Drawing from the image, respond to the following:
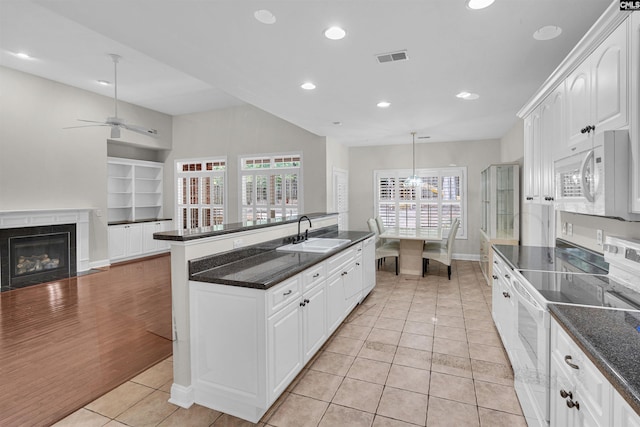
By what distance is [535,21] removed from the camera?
6.71ft

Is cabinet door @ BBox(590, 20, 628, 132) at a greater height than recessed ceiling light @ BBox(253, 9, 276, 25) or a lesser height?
lesser

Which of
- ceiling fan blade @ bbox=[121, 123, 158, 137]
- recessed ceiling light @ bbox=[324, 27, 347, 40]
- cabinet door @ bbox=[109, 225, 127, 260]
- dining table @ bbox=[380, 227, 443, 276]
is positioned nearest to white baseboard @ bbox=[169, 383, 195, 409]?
recessed ceiling light @ bbox=[324, 27, 347, 40]

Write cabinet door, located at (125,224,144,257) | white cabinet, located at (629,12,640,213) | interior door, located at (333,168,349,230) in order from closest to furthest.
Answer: white cabinet, located at (629,12,640,213) → interior door, located at (333,168,349,230) → cabinet door, located at (125,224,144,257)

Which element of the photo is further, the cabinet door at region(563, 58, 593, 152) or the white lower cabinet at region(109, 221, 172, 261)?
the white lower cabinet at region(109, 221, 172, 261)

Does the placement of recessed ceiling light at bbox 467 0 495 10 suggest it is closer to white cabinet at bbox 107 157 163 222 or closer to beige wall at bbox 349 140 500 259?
beige wall at bbox 349 140 500 259

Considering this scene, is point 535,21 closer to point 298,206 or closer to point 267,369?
point 267,369

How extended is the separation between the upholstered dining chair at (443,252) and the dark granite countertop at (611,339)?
3741 mm

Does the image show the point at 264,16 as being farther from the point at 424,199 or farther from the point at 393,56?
the point at 424,199

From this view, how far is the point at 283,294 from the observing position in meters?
2.06

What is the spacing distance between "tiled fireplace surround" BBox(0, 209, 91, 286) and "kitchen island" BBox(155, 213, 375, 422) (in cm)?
452

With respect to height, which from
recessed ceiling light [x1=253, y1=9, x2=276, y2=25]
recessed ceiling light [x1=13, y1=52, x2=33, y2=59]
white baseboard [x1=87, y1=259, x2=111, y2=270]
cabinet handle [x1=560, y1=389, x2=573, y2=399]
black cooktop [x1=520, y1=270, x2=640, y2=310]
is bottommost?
white baseboard [x1=87, y1=259, x2=111, y2=270]

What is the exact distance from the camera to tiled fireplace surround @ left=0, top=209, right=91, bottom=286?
4789mm

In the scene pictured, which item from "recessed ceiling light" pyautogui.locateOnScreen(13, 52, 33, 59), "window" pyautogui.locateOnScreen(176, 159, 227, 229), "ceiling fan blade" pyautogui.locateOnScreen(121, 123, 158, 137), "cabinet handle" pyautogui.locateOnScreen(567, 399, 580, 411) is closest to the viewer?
"cabinet handle" pyautogui.locateOnScreen(567, 399, 580, 411)

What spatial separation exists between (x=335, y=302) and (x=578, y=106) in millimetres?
2366
